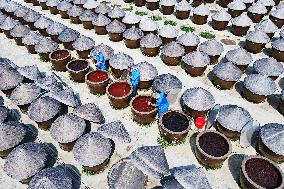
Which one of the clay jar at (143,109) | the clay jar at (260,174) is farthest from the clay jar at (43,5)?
the clay jar at (260,174)

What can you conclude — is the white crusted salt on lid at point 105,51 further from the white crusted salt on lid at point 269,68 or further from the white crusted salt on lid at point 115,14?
the white crusted salt on lid at point 269,68

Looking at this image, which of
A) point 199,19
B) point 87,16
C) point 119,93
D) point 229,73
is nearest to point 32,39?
point 87,16

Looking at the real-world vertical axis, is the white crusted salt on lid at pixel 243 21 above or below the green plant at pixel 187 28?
above

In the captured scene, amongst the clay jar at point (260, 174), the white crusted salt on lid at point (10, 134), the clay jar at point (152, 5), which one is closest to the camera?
the clay jar at point (260, 174)

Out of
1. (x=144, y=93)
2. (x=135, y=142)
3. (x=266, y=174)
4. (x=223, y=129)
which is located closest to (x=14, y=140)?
(x=135, y=142)

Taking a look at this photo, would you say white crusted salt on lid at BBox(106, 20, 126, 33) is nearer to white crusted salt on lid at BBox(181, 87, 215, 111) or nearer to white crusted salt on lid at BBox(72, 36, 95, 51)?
white crusted salt on lid at BBox(72, 36, 95, 51)

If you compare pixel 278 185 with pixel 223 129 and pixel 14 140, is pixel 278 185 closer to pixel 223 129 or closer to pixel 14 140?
pixel 223 129
